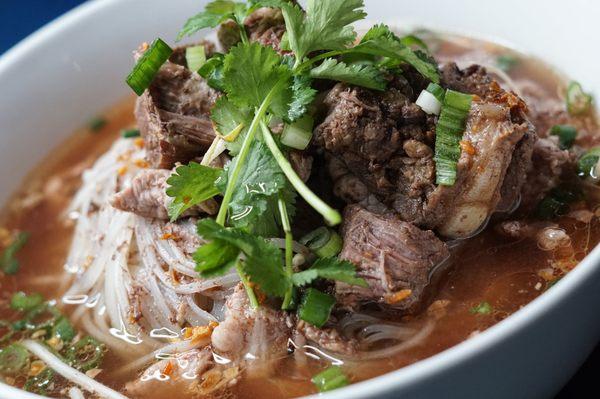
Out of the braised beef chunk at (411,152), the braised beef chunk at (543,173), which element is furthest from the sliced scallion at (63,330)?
the braised beef chunk at (543,173)

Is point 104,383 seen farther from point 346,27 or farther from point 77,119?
point 77,119

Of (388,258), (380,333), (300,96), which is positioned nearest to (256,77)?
(300,96)

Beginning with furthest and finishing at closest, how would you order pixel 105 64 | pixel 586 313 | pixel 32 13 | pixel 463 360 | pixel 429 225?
pixel 32 13 → pixel 105 64 → pixel 429 225 → pixel 586 313 → pixel 463 360

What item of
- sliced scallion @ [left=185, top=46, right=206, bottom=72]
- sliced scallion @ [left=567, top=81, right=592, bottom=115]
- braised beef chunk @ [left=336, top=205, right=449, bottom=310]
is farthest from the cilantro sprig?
sliced scallion @ [left=567, top=81, right=592, bottom=115]

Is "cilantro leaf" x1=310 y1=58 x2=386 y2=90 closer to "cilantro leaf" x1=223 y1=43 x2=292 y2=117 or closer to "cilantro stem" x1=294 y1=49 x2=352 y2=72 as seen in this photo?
"cilantro stem" x1=294 y1=49 x2=352 y2=72

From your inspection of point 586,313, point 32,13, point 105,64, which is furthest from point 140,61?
point 32,13

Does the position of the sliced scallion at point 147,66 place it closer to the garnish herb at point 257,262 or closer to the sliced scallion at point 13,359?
the garnish herb at point 257,262
